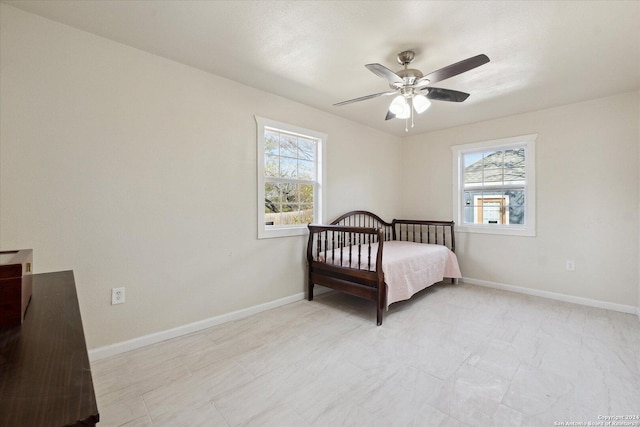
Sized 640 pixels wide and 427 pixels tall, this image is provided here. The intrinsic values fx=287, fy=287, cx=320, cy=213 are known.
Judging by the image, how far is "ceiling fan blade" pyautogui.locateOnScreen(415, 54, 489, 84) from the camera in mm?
1715

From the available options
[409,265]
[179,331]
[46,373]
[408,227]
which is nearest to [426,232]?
[408,227]

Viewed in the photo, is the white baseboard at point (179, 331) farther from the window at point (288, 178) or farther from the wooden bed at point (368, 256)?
the window at point (288, 178)

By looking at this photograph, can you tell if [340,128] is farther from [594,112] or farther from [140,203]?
[594,112]

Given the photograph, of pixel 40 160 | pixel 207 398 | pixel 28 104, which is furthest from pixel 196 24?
pixel 207 398

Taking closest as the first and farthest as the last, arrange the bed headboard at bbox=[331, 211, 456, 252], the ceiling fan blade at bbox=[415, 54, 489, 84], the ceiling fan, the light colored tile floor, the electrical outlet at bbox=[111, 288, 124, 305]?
the light colored tile floor, the ceiling fan blade at bbox=[415, 54, 489, 84], the ceiling fan, the electrical outlet at bbox=[111, 288, 124, 305], the bed headboard at bbox=[331, 211, 456, 252]

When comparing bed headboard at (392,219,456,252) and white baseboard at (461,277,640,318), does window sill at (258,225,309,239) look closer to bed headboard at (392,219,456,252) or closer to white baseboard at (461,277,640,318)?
bed headboard at (392,219,456,252)

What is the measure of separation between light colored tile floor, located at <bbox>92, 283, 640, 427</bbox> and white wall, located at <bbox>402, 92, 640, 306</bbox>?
1.85 feet

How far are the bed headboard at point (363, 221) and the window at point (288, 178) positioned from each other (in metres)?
0.41

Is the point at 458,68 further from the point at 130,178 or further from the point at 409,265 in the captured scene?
the point at 130,178

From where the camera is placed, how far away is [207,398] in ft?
5.47

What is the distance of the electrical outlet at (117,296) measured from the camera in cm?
212

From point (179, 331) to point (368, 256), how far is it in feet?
5.80

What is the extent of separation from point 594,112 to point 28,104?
16.6 ft

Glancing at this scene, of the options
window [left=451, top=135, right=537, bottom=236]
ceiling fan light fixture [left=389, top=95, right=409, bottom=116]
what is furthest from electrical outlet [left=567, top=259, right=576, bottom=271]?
ceiling fan light fixture [left=389, top=95, right=409, bottom=116]
